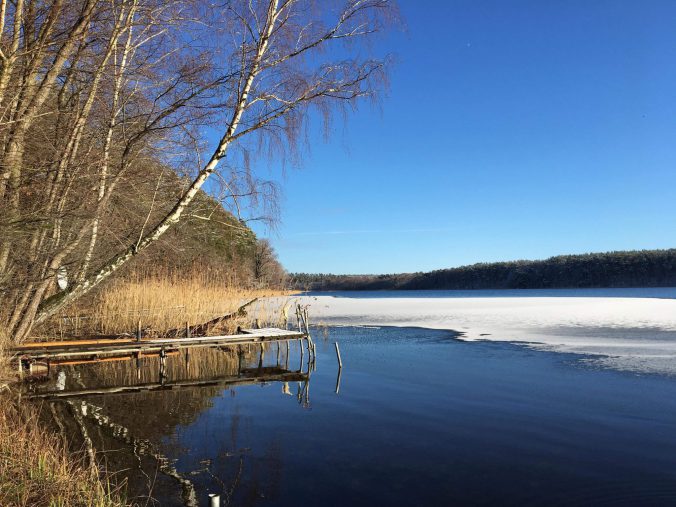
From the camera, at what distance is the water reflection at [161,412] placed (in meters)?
4.69

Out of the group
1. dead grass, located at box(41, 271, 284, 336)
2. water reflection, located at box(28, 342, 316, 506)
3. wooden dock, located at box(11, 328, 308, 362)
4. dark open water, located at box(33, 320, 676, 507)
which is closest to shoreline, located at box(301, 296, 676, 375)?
dark open water, located at box(33, 320, 676, 507)

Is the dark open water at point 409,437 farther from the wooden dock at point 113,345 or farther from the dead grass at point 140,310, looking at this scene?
the dead grass at point 140,310

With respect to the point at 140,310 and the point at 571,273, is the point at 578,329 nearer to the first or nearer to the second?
the point at 140,310

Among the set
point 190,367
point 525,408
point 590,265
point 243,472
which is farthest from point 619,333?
point 590,265

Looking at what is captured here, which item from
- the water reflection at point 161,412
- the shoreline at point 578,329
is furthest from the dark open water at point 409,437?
the shoreline at point 578,329

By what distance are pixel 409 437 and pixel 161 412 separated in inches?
129

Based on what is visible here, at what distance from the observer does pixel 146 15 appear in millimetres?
5480

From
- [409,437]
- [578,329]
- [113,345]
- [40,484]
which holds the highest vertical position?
[113,345]

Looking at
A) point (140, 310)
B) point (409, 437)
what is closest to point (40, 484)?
point (409, 437)

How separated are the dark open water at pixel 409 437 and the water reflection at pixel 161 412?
1.1 inches

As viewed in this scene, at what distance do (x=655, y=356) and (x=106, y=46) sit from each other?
10.5 m

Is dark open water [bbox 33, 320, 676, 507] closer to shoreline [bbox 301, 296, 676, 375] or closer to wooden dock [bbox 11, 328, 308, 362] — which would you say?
wooden dock [bbox 11, 328, 308, 362]

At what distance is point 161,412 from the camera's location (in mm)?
7145

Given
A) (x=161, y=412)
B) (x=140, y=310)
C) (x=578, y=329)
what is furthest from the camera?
(x=578, y=329)
